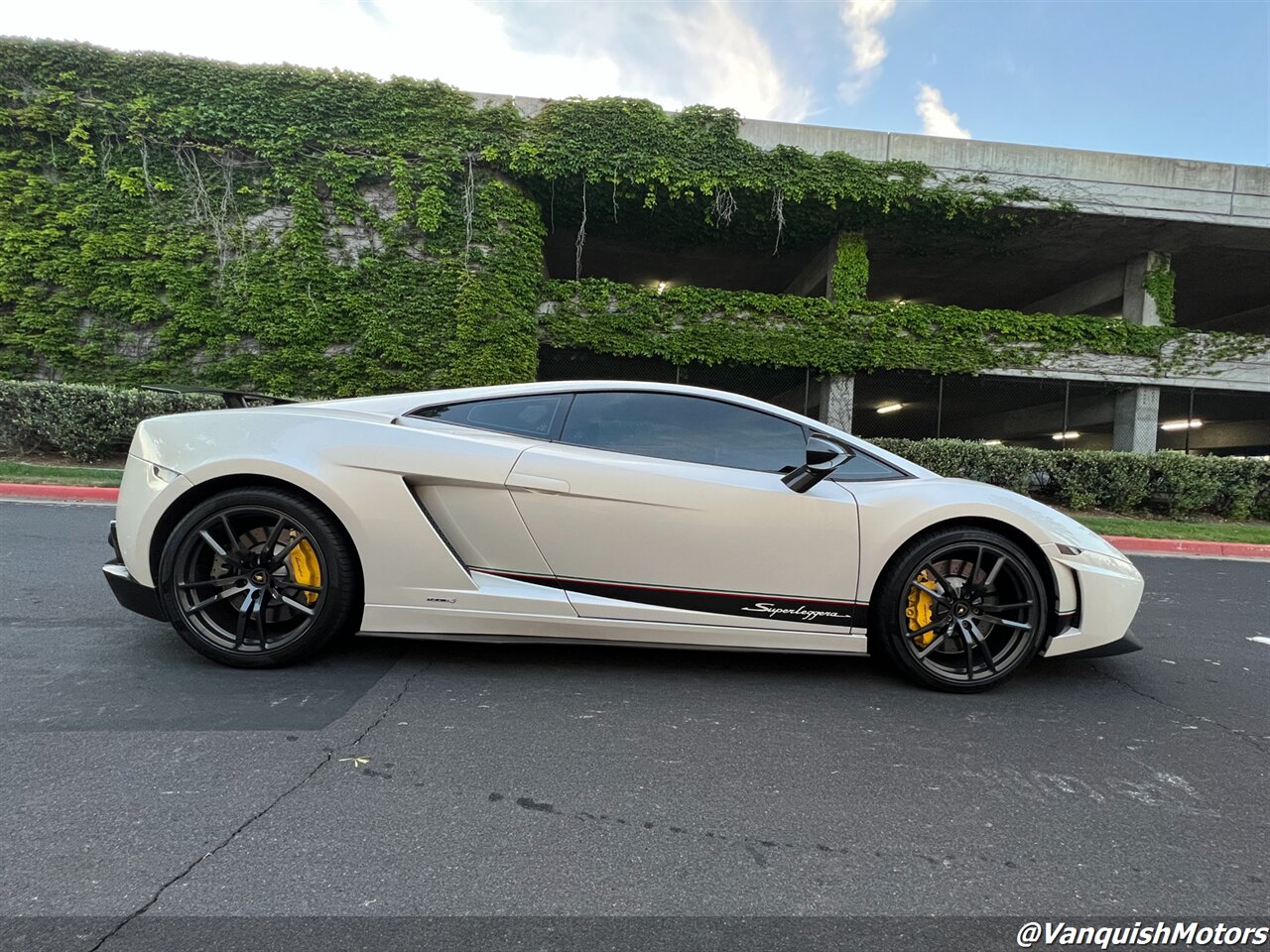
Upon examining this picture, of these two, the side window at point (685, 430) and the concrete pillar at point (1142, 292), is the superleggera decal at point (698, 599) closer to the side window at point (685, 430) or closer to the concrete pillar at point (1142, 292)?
the side window at point (685, 430)

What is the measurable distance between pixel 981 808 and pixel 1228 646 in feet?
9.67

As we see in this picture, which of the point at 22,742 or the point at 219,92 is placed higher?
the point at 219,92

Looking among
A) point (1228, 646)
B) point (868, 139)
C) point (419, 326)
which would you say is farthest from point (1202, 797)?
point (868, 139)

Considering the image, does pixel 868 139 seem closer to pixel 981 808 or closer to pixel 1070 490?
pixel 1070 490

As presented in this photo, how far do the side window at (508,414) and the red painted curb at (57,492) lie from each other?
6.60 metres

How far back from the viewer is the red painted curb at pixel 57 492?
682 cm

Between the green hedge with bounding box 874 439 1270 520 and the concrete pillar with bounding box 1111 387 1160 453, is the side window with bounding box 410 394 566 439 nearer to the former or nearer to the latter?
the green hedge with bounding box 874 439 1270 520

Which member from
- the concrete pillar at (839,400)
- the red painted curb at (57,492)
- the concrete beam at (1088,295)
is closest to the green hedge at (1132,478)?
the concrete pillar at (839,400)

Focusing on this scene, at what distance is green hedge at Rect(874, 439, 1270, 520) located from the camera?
9.63 metres

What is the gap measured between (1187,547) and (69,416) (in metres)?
15.1

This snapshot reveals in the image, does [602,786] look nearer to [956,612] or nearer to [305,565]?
[305,565]

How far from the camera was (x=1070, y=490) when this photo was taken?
971 centimetres

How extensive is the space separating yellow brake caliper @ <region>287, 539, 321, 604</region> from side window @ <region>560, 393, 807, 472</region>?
3.94 feet

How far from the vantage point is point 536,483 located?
8.16 ft
